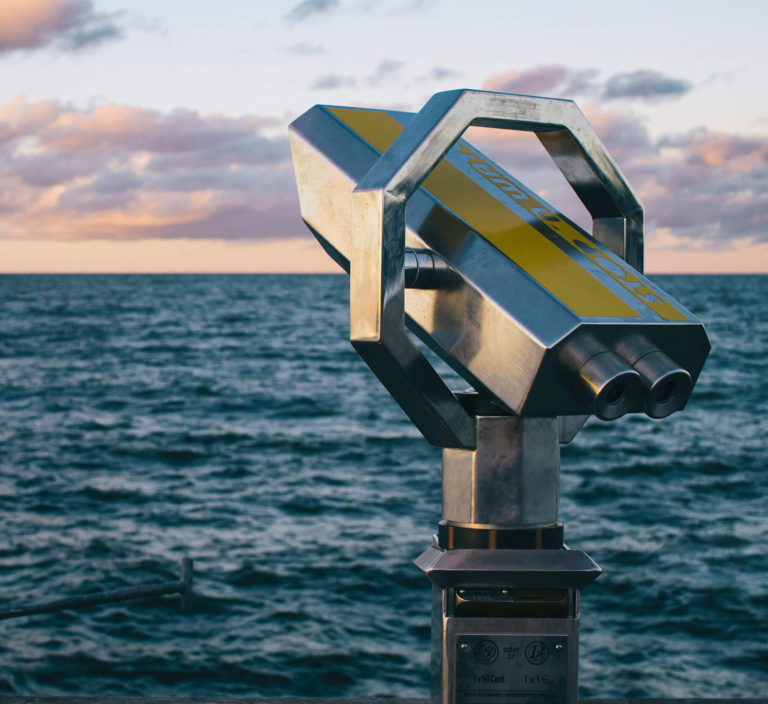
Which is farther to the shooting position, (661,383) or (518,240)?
(518,240)

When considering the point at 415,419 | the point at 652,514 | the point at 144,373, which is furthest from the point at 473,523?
the point at 144,373

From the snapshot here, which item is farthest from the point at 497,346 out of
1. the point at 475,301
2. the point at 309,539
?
the point at 309,539

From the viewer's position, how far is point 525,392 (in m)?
1.26

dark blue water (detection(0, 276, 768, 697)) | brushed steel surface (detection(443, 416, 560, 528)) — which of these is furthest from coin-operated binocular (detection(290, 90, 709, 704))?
dark blue water (detection(0, 276, 768, 697))

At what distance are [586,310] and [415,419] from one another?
290mm

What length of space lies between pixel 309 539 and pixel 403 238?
39.5 feet

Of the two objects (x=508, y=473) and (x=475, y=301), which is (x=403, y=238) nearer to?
(x=475, y=301)

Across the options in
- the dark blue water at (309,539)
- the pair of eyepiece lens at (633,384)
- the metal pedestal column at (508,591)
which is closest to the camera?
the pair of eyepiece lens at (633,384)

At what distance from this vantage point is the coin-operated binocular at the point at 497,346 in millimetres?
1236

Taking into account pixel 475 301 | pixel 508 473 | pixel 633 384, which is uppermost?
pixel 475 301

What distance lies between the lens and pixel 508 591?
1385 mm

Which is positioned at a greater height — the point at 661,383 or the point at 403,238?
the point at 403,238

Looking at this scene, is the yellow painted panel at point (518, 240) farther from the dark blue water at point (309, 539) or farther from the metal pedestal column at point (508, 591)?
the dark blue water at point (309, 539)

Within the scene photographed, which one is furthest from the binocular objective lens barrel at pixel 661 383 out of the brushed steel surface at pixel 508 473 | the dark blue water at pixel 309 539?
the dark blue water at pixel 309 539
